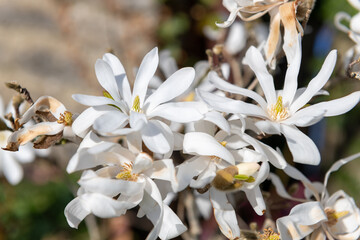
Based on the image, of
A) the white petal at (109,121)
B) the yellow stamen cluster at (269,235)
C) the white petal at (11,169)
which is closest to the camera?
the white petal at (109,121)

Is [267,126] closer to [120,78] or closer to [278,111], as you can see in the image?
[278,111]

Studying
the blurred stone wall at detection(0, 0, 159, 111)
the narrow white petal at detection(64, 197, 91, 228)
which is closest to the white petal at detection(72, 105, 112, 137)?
the narrow white petal at detection(64, 197, 91, 228)

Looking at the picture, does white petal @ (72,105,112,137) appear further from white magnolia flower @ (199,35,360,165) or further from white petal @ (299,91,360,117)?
white petal @ (299,91,360,117)

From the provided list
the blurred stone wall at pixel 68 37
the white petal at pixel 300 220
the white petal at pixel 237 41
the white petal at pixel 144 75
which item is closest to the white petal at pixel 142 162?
the white petal at pixel 144 75

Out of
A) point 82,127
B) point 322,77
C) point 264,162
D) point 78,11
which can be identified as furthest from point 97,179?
point 78,11

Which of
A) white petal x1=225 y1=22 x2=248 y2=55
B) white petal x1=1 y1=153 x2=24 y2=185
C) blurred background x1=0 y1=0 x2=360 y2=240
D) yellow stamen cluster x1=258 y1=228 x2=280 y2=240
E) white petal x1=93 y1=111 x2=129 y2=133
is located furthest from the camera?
blurred background x1=0 y1=0 x2=360 y2=240

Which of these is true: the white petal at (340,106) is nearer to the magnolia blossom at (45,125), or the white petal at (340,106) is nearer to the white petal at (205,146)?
the white petal at (205,146)
